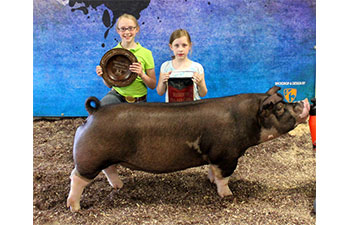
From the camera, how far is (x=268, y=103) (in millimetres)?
1900

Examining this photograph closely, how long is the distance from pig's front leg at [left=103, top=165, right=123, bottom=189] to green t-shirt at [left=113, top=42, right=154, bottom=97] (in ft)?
1.72

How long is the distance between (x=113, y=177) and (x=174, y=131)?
2.10ft

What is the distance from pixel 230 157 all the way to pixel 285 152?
979mm

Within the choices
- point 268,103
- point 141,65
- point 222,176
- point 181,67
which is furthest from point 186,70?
point 222,176

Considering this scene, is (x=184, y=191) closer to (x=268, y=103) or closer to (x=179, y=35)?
(x=268, y=103)

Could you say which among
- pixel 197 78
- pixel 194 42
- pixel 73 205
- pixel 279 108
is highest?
pixel 194 42

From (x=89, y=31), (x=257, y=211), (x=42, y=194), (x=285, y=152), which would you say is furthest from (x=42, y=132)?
(x=285, y=152)

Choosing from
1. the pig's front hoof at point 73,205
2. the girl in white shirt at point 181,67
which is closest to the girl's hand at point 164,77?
the girl in white shirt at point 181,67

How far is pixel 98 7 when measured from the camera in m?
2.38

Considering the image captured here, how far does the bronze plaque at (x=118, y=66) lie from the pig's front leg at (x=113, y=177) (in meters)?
0.59

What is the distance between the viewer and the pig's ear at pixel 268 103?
1.90 meters

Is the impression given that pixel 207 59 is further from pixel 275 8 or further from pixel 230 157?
pixel 230 157

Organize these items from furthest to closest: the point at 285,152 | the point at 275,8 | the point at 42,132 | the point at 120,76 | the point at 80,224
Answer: the point at 285,152 < the point at 42,132 < the point at 275,8 < the point at 120,76 < the point at 80,224

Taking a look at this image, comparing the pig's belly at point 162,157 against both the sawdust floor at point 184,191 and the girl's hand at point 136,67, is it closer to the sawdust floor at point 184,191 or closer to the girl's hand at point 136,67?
the sawdust floor at point 184,191
